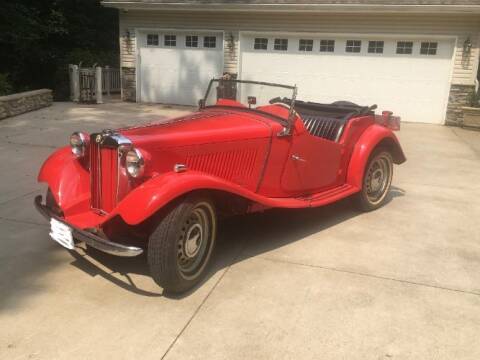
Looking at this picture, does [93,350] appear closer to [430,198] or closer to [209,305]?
[209,305]

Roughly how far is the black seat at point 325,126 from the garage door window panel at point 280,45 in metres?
8.66

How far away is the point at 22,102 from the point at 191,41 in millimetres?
5401

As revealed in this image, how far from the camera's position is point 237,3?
520 inches

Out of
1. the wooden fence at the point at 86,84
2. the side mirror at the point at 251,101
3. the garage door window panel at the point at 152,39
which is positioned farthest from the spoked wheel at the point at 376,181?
the garage door window panel at the point at 152,39

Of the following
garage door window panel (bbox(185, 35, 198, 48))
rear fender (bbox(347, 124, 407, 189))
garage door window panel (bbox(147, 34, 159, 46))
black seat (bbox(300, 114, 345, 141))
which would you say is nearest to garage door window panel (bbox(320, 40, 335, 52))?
garage door window panel (bbox(185, 35, 198, 48))

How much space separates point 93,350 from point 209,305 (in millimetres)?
863

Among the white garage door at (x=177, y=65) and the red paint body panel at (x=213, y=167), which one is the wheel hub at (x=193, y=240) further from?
the white garage door at (x=177, y=65)

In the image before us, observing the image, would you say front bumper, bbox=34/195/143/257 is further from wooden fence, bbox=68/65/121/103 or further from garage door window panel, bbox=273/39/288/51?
wooden fence, bbox=68/65/121/103

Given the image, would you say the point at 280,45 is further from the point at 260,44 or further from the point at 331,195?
the point at 331,195

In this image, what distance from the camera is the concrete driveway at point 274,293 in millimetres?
2840

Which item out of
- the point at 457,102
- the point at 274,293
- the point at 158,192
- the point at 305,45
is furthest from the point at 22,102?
the point at 457,102

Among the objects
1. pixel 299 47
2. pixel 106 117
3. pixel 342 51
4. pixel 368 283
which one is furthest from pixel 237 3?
pixel 368 283

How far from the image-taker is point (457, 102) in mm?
12258

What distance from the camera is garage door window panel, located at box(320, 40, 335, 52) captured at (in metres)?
13.0
